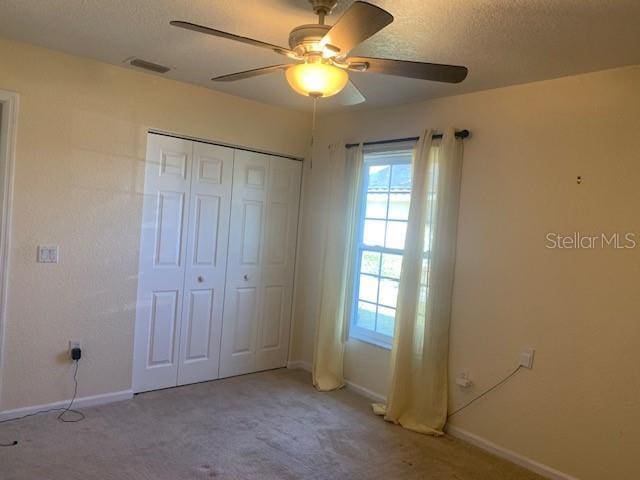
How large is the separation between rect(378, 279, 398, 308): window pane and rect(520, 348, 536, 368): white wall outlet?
1044 millimetres

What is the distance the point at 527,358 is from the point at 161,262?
261 cm

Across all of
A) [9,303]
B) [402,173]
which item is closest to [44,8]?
[9,303]

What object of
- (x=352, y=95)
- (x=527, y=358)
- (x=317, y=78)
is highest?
(x=352, y=95)

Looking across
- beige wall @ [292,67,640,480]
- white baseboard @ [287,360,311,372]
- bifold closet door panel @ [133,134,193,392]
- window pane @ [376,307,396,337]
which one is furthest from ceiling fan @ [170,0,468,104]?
white baseboard @ [287,360,311,372]

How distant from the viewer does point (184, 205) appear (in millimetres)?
3732

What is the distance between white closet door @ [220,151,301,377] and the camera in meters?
4.09

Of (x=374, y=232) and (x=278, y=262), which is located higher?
(x=374, y=232)

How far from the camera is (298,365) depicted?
454cm

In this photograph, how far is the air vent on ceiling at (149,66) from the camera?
3.12 m

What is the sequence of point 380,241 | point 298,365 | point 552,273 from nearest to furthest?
point 552,273 < point 380,241 < point 298,365

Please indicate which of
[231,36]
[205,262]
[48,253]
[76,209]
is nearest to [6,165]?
[76,209]

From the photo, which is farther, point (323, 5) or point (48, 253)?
point (48, 253)

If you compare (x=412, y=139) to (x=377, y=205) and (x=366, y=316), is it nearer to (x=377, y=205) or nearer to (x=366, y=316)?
(x=377, y=205)

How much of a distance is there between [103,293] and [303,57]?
230 cm
